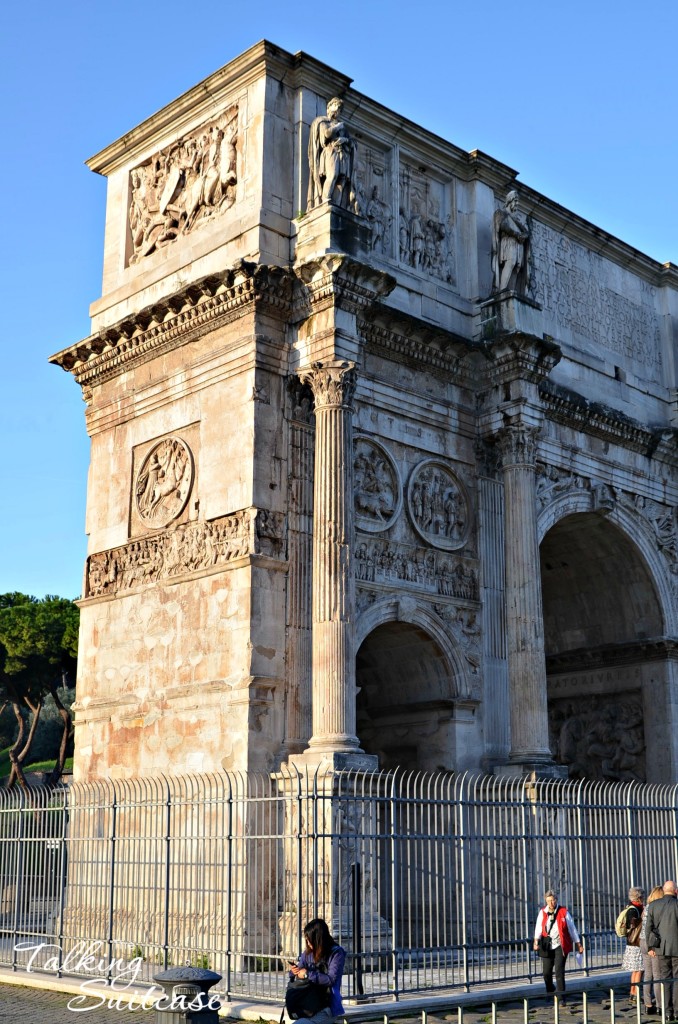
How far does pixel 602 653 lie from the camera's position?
80.6 feet

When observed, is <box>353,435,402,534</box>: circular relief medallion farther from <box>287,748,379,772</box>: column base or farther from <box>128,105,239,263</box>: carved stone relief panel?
<box>128,105,239,263</box>: carved stone relief panel

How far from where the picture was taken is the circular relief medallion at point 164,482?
19141mm

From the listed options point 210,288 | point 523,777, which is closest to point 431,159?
point 210,288

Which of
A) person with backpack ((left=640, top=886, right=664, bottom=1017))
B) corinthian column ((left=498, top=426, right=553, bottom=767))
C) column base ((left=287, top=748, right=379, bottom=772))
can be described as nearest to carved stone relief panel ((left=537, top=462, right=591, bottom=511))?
corinthian column ((left=498, top=426, right=553, bottom=767))

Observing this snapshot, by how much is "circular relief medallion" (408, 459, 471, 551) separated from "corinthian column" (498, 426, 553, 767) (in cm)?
73

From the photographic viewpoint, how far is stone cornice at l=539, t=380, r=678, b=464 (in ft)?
71.5

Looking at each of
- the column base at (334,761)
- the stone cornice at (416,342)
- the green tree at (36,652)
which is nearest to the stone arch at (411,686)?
the column base at (334,761)

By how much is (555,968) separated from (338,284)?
940cm

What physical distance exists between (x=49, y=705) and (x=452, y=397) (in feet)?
155

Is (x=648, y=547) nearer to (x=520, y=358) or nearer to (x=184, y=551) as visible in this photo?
(x=520, y=358)

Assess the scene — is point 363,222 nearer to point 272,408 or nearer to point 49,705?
point 272,408

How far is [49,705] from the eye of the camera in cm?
6356

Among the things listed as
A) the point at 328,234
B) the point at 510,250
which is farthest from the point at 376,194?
the point at 328,234

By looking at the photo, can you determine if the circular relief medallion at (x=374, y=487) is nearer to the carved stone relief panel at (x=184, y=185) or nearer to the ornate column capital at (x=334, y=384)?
the ornate column capital at (x=334, y=384)
